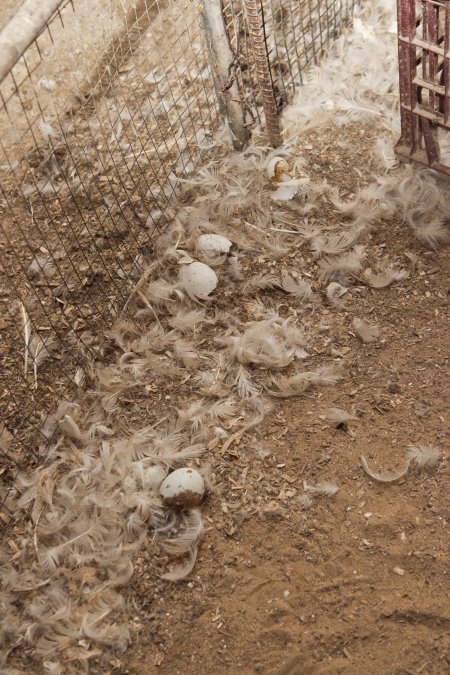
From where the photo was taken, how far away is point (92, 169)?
365 cm

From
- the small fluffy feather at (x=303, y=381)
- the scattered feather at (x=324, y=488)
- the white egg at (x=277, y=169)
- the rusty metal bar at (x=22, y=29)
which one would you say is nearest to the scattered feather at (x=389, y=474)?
the scattered feather at (x=324, y=488)

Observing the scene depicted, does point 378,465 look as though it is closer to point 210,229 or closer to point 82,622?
point 82,622

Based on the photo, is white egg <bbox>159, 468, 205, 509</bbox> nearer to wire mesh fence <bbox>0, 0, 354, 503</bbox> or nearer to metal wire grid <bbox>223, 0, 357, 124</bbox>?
wire mesh fence <bbox>0, 0, 354, 503</bbox>

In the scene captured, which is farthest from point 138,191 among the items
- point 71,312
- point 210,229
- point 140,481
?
point 140,481

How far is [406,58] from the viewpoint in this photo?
307cm

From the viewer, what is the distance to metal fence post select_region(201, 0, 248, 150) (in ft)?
10.7

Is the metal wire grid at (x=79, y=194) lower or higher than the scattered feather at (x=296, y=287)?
higher

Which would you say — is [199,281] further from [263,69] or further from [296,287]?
[263,69]

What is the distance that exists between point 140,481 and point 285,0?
2.71 m

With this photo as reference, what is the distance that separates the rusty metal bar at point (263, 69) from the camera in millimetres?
3176

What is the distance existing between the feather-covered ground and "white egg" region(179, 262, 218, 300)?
21 millimetres

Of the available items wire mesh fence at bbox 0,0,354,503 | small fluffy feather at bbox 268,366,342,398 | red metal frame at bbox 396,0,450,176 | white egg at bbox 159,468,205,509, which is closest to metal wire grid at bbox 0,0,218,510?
wire mesh fence at bbox 0,0,354,503

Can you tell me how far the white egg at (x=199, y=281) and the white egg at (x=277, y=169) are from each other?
584mm

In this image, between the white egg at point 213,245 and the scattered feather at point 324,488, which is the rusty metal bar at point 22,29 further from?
the scattered feather at point 324,488
